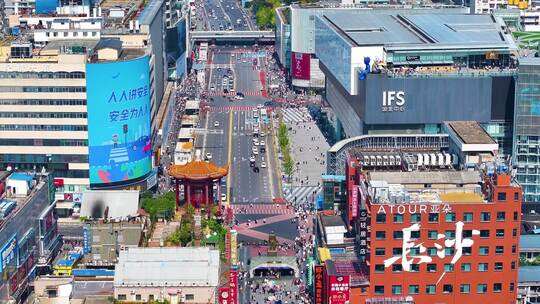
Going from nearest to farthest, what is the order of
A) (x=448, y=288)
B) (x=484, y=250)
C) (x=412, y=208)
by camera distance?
(x=412, y=208) < (x=484, y=250) < (x=448, y=288)

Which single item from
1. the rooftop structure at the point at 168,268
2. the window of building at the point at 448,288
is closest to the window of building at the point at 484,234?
the window of building at the point at 448,288

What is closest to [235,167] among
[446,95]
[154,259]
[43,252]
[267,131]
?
[267,131]

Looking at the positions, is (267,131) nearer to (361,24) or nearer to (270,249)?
(361,24)

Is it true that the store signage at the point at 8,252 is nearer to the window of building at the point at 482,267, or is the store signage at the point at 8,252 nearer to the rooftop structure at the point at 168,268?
the rooftop structure at the point at 168,268

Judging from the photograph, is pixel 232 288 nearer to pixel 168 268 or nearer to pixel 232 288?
pixel 232 288

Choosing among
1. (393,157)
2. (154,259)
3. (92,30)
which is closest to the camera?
(154,259)

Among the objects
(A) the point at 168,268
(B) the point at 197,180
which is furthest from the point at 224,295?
(B) the point at 197,180

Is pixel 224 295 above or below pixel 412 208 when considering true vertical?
below
